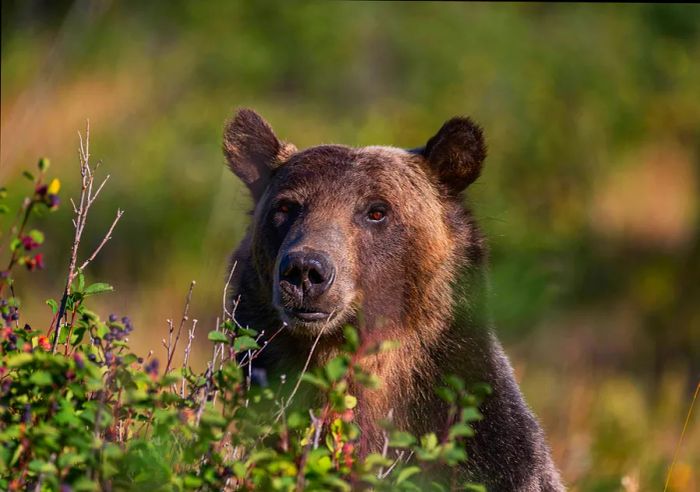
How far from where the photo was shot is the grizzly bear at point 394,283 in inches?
219

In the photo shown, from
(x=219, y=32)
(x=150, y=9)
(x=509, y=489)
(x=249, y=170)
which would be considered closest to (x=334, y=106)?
(x=219, y=32)

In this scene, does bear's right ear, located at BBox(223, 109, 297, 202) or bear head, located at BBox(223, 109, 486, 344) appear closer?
bear head, located at BBox(223, 109, 486, 344)

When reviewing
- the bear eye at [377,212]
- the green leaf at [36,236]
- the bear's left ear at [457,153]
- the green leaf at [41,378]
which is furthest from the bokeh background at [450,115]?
the green leaf at [41,378]

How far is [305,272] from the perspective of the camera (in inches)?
216

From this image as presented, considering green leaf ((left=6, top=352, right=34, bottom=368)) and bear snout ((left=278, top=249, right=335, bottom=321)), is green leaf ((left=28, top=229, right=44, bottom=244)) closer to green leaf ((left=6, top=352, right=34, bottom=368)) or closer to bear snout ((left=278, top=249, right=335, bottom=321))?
green leaf ((left=6, top=352, right=34, bottom=368))

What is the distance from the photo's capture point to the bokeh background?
16953 mm

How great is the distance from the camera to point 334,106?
24.7 m

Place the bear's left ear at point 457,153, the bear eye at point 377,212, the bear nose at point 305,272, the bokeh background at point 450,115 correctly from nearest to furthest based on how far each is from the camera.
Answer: the bear nose at point 305,272, the bear eye at point 377,212, the bear's left ear at point 457,153, the bokeh background at point 450,115

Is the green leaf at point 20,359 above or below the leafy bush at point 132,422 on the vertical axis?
above

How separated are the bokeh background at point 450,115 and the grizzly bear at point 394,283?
693cm

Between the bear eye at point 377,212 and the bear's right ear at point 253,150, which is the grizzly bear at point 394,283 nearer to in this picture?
the bear eye at point 377,212

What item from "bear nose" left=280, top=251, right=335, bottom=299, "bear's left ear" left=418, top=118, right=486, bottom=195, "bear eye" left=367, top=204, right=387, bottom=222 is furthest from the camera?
"bear's left ear" left=418, top=118, right=486, bottom=195

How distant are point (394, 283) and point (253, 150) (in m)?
1.22

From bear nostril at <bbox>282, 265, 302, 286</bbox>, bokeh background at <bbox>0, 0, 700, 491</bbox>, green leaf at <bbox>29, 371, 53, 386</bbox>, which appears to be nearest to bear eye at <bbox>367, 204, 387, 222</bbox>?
bear nostril at <bbox>282, 265, 302, 286</bbox>
